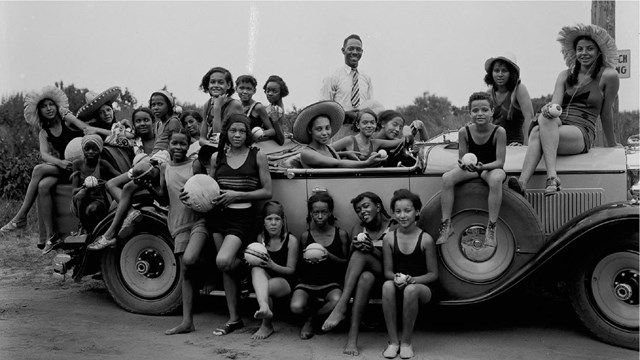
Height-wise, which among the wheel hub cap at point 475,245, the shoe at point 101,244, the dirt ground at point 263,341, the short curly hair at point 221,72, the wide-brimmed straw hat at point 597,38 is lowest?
the dirt ground at point 263,341

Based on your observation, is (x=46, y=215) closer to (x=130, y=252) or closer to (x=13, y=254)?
(x=130, y=252)

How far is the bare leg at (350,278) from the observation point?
17.7 ft

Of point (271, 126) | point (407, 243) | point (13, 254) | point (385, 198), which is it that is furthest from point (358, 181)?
point (13, 254)

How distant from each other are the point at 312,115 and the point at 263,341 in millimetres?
2035

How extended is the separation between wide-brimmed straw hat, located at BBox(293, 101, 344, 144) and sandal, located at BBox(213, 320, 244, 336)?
1.74 meters

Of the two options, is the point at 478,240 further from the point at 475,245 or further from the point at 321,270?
the point at 321,270

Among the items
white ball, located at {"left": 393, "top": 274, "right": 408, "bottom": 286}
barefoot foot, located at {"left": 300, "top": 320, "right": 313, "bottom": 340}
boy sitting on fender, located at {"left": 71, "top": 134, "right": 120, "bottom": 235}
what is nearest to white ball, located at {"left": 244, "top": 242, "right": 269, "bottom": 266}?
barefoot foot, located at {"left": 300, "top": 320, "right": 313, "bottom": 340}

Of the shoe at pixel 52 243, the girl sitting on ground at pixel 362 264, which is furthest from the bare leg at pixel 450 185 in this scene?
the shoe at pixel 52 243

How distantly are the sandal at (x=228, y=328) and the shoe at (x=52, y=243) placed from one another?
2.30 m

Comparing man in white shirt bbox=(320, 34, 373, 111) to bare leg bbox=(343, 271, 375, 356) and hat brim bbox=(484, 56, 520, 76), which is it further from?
bare leg bbox=(343, 271, 375, 356)

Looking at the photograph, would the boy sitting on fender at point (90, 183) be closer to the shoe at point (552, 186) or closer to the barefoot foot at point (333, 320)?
the barefoot foot at point (333, 320)

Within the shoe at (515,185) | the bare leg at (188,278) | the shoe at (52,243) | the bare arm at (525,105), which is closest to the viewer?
the shoe at (515,185)

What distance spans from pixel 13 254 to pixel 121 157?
3.66 meters

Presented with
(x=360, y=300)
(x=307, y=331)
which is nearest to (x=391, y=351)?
(x=360, y=300)
